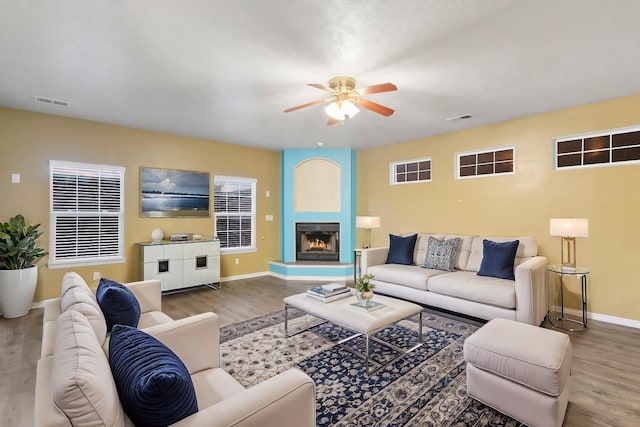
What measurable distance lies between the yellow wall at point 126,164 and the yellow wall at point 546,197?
9.30ft

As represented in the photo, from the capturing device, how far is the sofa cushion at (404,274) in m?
4.18

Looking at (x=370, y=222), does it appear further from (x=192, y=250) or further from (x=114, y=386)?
(x=114, y=386)

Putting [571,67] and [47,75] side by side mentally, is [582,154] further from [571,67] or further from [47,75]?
[47,75]

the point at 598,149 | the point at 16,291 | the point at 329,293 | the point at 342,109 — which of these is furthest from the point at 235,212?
the point at 598,149

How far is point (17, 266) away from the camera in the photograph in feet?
12.6

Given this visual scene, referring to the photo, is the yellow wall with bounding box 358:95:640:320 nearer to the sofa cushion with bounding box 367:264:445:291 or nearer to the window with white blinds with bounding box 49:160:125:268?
the sofa cushion with bounding box 367:264:445:291

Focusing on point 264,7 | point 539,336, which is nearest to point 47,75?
point 264,7

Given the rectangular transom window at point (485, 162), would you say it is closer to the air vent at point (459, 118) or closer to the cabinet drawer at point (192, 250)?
the air vent at point (459, 118)

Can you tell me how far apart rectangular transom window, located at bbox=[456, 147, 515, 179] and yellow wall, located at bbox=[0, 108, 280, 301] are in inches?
144

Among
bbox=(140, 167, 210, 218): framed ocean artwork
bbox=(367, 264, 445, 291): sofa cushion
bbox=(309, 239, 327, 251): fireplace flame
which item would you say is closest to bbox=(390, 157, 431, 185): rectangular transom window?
bbox=(367, 264, 445, 291): sofa cushion

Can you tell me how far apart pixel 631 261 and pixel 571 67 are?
2.36 meters

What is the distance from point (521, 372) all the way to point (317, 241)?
4974mm

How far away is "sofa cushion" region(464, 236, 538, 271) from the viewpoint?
404cm

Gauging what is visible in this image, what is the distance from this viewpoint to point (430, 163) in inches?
218
